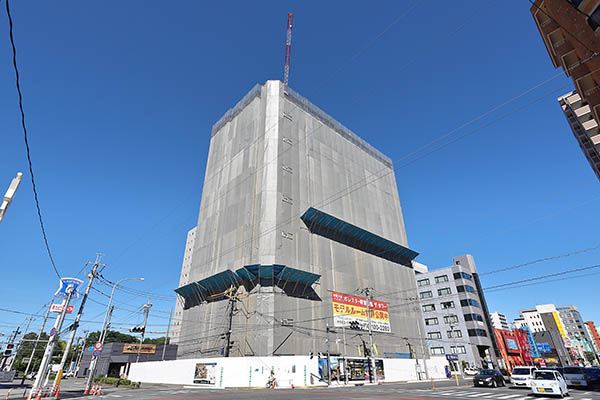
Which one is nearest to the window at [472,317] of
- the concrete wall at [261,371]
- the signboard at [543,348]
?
the signboard at [543,348]

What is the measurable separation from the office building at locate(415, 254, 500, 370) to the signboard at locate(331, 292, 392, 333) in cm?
2714

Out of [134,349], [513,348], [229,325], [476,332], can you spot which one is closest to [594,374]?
[229,325]

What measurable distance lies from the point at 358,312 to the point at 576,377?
25.4 m

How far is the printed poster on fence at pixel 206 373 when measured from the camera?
3256cm

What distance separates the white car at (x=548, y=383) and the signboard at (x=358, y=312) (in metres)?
25.8

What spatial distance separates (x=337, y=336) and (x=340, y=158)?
109 feet

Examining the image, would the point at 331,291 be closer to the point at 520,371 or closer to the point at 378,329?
the point at 378,329

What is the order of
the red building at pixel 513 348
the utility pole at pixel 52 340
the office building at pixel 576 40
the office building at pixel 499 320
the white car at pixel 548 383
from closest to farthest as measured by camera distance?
the office building at pixel 576 40, the white car at pixel 548 383, the utility pole at pixel 52 340, the red building at pixel 513 348, the office building at pixel 499 320

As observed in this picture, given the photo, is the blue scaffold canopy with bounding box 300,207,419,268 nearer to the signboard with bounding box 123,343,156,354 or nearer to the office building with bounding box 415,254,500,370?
the office building with bounding box 415,254,500,370

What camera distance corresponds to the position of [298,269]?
40.4m

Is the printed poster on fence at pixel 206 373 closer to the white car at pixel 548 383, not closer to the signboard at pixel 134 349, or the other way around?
the white car at pixel 548 383

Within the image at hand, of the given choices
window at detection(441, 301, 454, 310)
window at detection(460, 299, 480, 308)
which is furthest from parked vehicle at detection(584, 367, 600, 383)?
window at detection(441, 301, 454, 310)

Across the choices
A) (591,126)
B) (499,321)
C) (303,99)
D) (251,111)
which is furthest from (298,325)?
(499,321)

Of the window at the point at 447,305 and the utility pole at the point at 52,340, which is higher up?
the window at the point at 447,305
